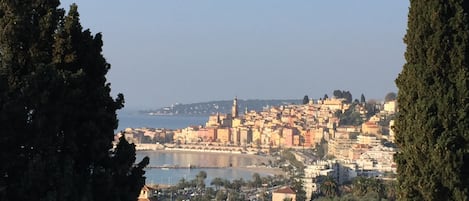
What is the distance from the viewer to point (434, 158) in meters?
4.47

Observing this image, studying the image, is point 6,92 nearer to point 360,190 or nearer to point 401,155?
point 401,155

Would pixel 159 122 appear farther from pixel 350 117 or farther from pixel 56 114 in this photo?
pixel 56 114

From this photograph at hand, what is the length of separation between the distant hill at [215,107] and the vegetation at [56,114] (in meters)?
123

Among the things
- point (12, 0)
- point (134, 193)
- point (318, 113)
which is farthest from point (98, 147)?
point (318, 113)

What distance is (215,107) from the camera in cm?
14300

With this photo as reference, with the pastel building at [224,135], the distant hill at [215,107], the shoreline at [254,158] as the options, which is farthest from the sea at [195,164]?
the distant hill at [215,107]

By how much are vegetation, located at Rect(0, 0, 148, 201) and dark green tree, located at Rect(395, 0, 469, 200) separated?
1847 mm

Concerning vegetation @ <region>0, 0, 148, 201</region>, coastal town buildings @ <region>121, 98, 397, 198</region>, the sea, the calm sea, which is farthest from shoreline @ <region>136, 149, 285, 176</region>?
vegetation @ <region>0, 0, 148, 201</region>

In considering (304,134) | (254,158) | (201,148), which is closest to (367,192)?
(254,158)

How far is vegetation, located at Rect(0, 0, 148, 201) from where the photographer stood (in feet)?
9.90

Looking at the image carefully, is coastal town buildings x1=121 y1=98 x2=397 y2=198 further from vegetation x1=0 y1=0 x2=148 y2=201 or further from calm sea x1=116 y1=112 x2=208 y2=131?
vegetation x1=0 y1=0 x2=148 y2=201

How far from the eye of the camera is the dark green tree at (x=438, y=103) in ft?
14.6

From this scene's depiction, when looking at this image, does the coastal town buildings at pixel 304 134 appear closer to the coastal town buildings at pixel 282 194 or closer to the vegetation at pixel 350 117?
the vegetation at pixel 350 117

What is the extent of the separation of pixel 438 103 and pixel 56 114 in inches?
92.5
